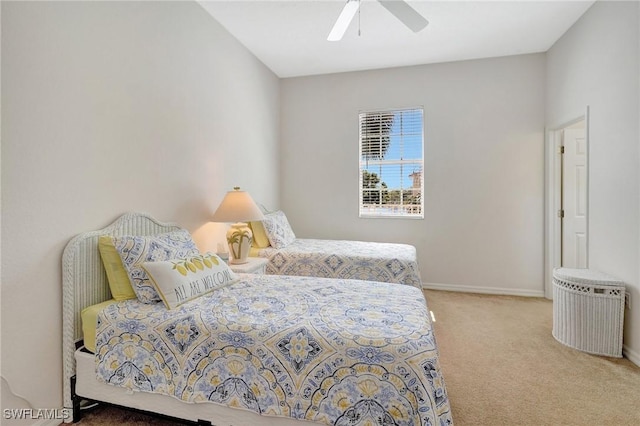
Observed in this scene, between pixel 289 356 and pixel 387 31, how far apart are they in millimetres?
3254

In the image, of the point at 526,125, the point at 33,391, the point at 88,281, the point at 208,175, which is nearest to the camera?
the point at 33,391

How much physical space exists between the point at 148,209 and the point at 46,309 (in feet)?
2.89

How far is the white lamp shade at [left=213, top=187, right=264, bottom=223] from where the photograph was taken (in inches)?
116

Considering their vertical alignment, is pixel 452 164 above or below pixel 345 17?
below

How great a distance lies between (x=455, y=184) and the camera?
4.23 meters

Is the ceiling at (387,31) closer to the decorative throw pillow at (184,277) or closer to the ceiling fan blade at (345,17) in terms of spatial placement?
the ceiling fan blade at (345,17)

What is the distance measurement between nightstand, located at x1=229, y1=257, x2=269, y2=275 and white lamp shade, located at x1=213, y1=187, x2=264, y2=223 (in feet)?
1.29

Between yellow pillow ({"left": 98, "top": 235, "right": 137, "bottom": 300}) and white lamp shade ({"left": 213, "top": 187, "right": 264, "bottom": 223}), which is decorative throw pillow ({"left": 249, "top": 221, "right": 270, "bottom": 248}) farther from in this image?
yellow pillow ({"left": 98, "top": 235, "right": 137, "bottom": 300})

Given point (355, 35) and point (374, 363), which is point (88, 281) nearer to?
point (374, 363)

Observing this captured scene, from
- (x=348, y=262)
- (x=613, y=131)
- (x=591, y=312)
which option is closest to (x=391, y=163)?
(x=348, y=262)

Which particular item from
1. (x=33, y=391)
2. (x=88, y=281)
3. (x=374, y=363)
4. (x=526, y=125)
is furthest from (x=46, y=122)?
(x=526, y=125)

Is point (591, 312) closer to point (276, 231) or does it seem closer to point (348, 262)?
point (348, 262)

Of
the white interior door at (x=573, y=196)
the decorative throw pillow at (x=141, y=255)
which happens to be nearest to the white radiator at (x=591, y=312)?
the white interior door at (x=573, y=196)

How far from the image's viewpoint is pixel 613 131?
8.65 ft
